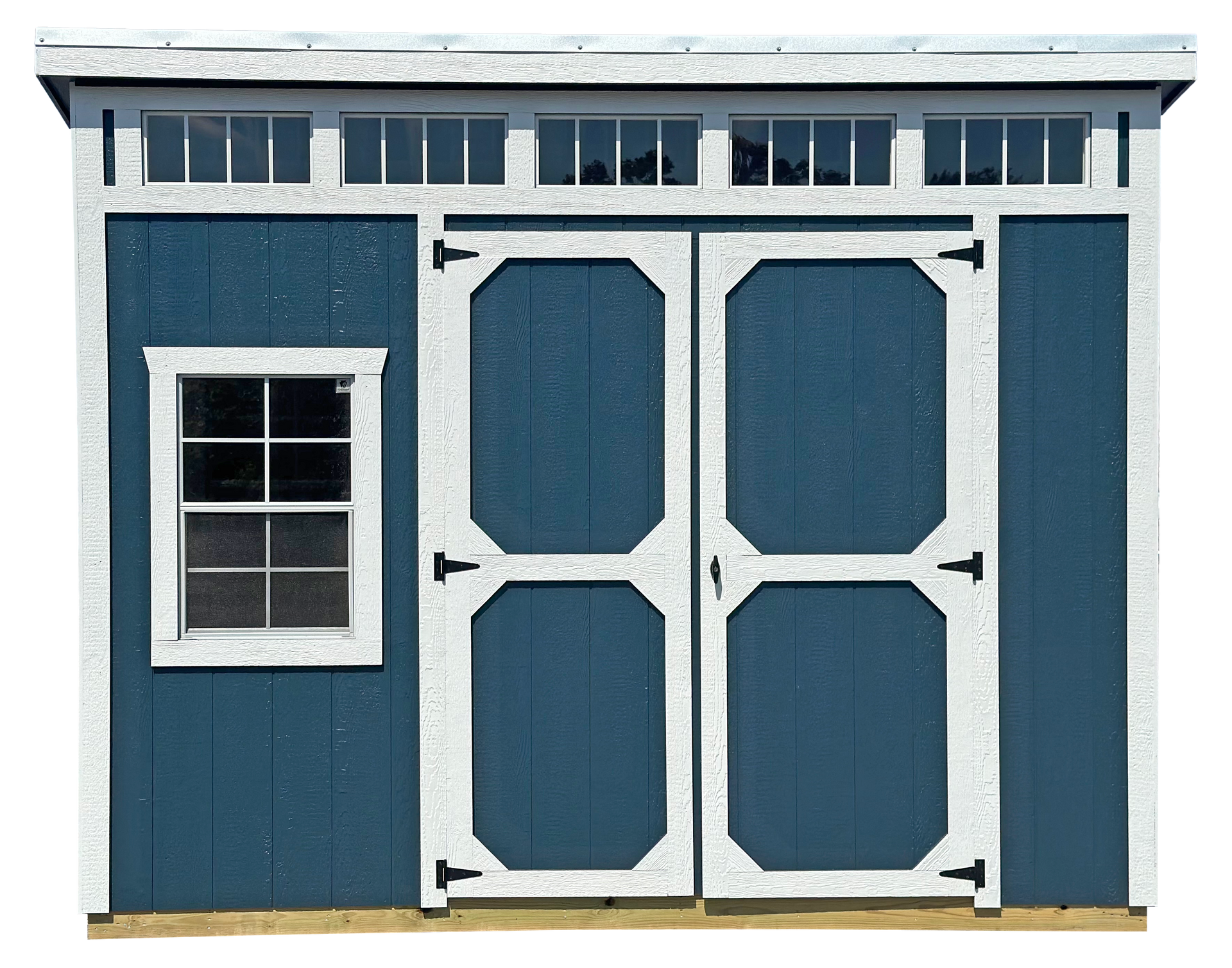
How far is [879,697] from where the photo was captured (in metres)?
4.95

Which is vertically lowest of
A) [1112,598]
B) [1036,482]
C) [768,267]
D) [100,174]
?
[1112,598]

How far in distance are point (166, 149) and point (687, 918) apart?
3.61 meters

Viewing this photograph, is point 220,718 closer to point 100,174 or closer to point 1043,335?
point 100,174

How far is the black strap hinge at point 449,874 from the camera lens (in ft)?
16.1

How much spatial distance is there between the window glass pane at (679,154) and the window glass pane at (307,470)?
5.38 ft

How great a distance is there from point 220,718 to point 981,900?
3.05m

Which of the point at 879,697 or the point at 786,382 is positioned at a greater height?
the point at 786,382

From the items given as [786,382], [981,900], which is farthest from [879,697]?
[786,382]

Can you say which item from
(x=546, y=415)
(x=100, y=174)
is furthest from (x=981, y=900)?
(x=100, y=174)

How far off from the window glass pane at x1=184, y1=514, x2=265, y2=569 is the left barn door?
741 millimetres

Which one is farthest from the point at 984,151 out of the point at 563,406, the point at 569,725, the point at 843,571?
the point at 569,725

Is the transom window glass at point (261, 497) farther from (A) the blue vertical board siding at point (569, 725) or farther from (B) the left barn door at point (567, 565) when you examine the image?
(A) the blue vertical board siding at point (569, 725)

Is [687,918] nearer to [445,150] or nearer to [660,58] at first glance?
[445,150]

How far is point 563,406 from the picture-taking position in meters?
4.90
